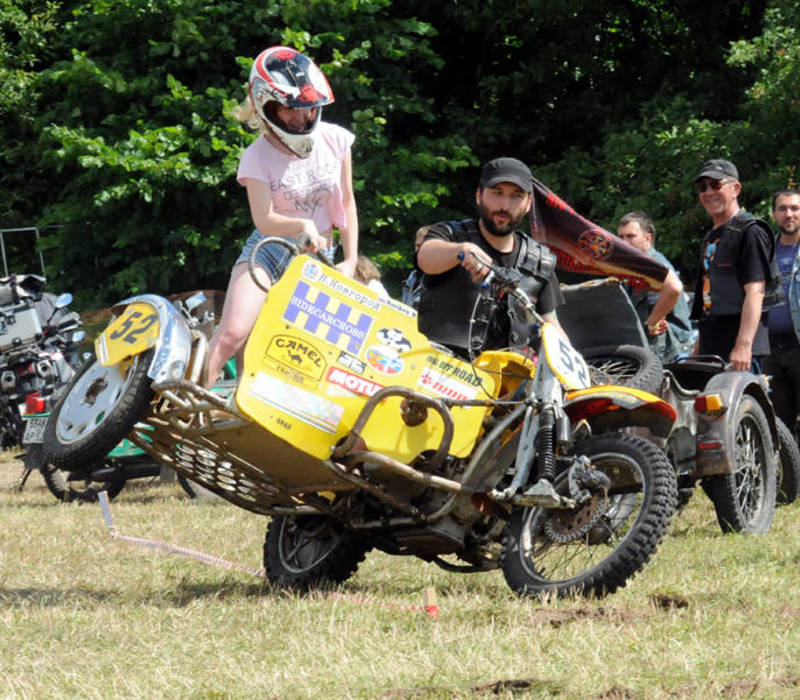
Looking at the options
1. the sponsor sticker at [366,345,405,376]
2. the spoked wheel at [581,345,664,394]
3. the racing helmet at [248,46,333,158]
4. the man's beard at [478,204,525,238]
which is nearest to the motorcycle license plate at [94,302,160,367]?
the sponsor sticker at [366,345,405,376]

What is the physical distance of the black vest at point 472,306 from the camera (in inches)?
225

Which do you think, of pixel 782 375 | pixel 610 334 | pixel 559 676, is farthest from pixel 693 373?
pixel 559 676

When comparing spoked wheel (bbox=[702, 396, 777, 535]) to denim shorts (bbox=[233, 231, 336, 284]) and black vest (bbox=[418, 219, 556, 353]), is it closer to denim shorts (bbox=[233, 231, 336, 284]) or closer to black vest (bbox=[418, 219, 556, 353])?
black vest (bbox=[418, 219, 556, 353])

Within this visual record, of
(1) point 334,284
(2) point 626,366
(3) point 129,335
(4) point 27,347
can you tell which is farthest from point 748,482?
(4) point 27,347

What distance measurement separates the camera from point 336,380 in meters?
5.36

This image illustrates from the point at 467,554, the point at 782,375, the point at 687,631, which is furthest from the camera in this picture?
the point at 782,375

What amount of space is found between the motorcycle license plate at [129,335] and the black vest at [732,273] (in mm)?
3548

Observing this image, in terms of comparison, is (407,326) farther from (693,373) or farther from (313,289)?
(693,373)

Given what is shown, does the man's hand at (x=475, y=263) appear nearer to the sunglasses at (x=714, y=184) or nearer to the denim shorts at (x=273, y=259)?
the denim shorts at (x=273, y=259)

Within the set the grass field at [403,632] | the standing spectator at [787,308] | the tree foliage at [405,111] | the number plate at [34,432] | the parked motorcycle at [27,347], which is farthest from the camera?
the tree foliage at [405,111]

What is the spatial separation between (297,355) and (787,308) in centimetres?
425

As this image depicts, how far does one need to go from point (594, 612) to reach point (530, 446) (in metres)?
0.77

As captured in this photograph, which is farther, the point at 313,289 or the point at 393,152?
the point at 393,152

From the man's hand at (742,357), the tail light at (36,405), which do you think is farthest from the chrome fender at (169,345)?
the tail light at (36,405)
